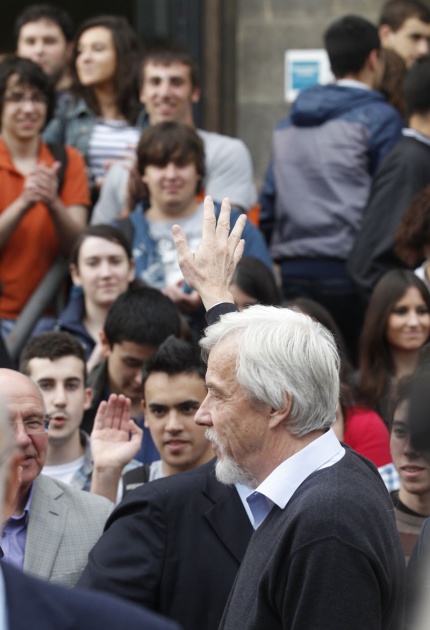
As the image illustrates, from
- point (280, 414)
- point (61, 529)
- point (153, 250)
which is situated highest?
point (280, 414)

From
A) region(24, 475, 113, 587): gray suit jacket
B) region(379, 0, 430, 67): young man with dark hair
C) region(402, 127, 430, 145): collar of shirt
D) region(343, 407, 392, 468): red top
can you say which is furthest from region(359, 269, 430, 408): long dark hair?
region(379, 0, 430, 67): young man with dark hair

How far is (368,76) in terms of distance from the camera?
7148mm

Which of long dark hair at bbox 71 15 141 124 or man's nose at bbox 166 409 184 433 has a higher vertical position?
long dark hair at bbox 71 15 141 124

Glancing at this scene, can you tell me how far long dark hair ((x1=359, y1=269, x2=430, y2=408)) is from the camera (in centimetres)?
604

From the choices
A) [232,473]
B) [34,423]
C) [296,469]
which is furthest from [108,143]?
[296,469]

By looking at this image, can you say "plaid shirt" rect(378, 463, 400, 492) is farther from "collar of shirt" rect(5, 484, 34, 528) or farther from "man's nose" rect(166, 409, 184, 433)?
"collar of shirt" rect(5, 484, 34, 528)

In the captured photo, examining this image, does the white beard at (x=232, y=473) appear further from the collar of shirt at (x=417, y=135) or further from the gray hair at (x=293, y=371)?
the collar of shirt at (x=417, y=135)

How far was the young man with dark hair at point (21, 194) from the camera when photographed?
276 inches

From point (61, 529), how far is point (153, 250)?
8.42 ft

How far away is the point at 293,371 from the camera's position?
3.34m

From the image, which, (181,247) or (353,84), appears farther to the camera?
(353,84)

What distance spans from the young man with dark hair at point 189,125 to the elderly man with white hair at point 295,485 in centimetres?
357

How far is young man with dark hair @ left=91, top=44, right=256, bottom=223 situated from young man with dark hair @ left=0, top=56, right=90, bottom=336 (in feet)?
0.79

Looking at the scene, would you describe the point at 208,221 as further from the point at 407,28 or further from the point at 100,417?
the point at 407,28
